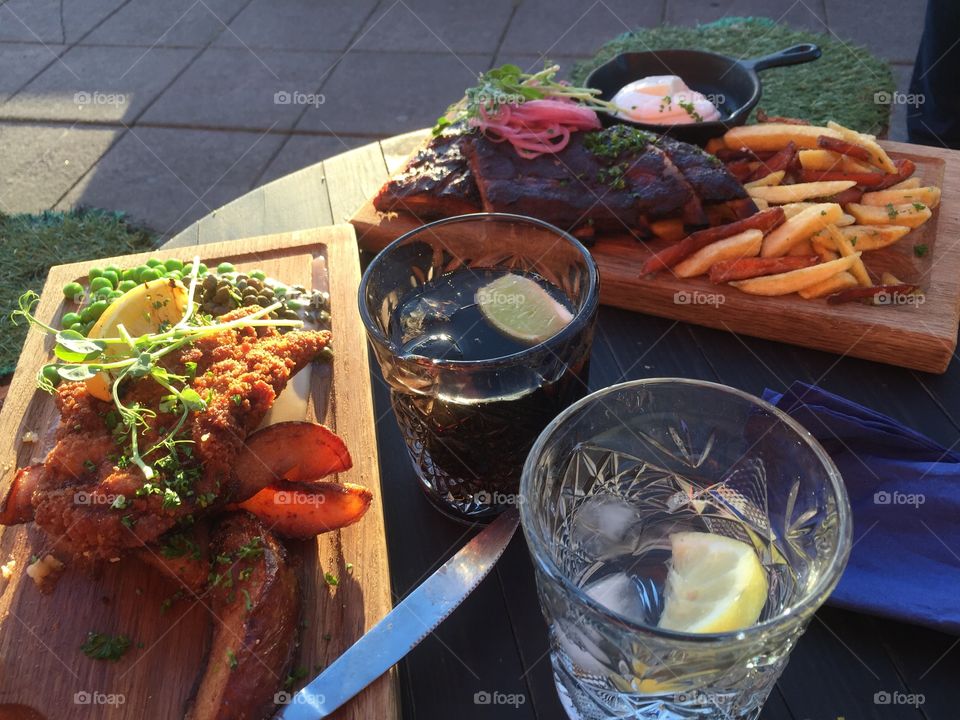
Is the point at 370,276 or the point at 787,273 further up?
the point at 370,276

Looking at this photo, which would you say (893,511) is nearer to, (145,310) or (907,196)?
(907,196)

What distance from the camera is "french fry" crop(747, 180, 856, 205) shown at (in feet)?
9.33

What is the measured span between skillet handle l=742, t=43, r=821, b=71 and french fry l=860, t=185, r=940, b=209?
0.92m

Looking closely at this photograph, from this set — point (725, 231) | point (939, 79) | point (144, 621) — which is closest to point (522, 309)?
point (144, 621)

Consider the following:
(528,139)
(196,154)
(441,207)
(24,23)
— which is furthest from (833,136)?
(24,23)

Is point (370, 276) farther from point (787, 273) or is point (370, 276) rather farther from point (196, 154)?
point (196, 154)

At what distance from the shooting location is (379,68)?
7211mm

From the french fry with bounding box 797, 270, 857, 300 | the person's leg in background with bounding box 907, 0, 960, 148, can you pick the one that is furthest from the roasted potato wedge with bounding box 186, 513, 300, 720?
the person's leg in background with bounding box 907, 0, 960, 148

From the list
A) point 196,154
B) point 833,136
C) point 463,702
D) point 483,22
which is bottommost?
point 196,154

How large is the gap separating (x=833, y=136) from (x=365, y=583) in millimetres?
2551

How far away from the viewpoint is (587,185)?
287 centimetres

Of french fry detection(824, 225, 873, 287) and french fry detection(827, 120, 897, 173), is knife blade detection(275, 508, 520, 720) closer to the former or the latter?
french fry detection(824, 225, 873, 287)

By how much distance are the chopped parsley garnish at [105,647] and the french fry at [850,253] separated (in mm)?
2402

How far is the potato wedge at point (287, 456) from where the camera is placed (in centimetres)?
177
